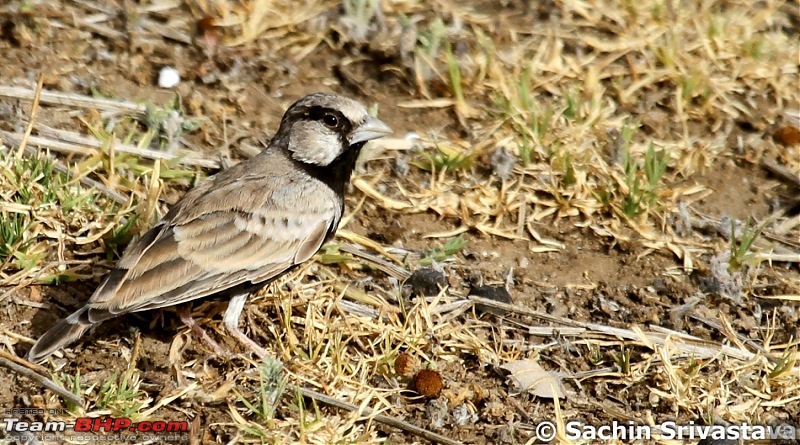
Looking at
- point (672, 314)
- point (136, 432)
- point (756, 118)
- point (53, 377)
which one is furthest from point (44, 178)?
point (756, 118)

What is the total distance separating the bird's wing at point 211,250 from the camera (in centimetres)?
534

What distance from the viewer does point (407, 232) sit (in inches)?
258

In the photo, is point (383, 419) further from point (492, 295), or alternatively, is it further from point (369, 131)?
point (369, 131)

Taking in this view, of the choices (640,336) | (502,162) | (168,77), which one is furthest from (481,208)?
(168,77)

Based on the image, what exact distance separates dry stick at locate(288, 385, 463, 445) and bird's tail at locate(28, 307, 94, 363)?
1.09 m

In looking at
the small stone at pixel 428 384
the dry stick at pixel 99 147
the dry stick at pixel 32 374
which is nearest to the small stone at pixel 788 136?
the small stone at pixel 428 384

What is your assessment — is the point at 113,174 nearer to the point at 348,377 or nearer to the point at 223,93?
the point at 223,93

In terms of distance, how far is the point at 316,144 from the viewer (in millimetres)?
6219

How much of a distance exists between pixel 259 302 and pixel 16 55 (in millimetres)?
2732

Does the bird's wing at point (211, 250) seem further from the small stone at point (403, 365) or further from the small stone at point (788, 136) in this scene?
the small stone at point (788, 136)

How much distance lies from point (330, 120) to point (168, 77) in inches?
67.0

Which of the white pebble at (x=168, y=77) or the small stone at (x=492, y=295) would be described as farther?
the white pebble at (x=168, y=77)

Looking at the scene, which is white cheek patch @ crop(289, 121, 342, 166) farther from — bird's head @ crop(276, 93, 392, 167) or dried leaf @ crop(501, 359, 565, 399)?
dried leaf @ crop(501, 359, 565, 399)

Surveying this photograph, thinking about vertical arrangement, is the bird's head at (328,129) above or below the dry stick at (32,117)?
above
